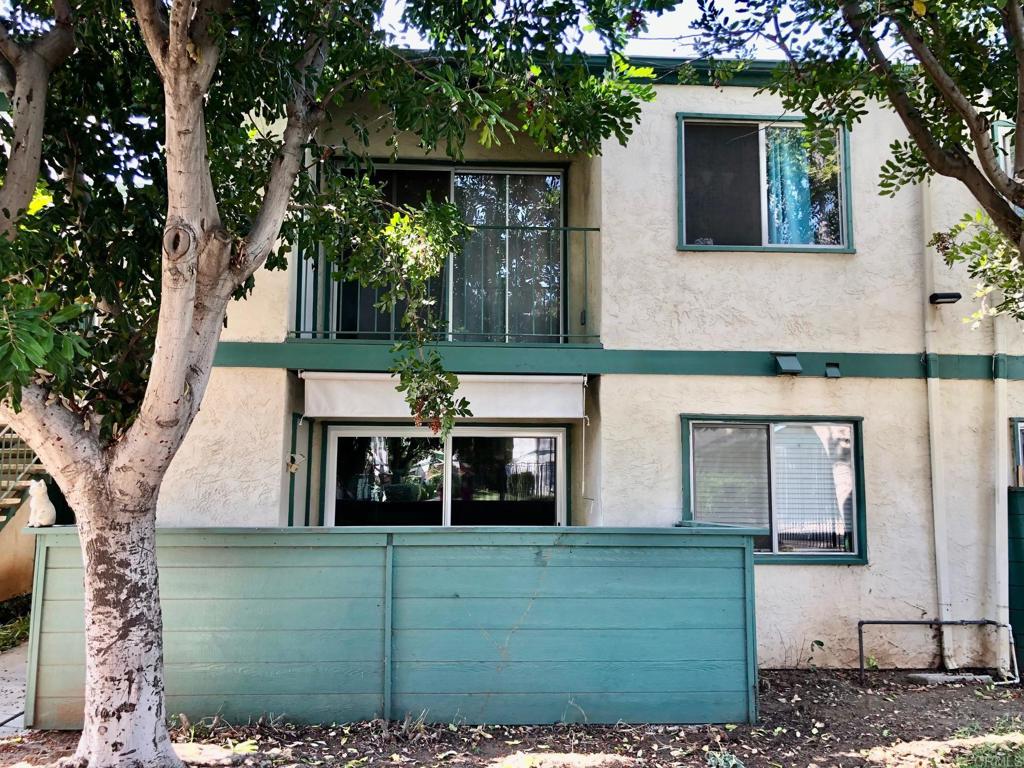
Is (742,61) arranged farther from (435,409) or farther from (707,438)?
(435,409)

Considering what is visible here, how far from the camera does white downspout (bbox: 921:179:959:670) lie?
6.87 m

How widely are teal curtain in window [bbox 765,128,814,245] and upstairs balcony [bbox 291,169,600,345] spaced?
1.86 m

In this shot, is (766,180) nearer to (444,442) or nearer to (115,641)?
(444,442)

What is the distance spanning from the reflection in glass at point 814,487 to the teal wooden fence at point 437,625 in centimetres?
177

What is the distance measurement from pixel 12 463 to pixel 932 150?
9908mm

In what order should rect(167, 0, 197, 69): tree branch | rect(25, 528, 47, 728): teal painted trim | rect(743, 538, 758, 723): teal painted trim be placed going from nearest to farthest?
rect(167, 0, 197, 69): tree branch, rect(25, 528, 47, 728): teal painted trim, rect(743, 538, 758, 723): teal painted trim

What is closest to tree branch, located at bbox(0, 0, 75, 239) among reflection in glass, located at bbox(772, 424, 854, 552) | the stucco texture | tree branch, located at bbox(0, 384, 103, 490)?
tree branch, located at bbox(0, 384, 103, 490)

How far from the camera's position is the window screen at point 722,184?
24.3ft

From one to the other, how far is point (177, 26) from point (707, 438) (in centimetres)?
546

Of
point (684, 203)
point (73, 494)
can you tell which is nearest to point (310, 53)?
point (73, 494)

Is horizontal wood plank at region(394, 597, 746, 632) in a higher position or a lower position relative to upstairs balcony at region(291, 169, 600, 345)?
lower

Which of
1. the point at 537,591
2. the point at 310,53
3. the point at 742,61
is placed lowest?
the point at 537,591

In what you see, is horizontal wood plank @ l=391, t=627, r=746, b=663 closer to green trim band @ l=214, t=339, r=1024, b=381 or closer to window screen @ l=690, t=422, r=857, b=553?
window screen @ l=690, t=422, r=857, b=553

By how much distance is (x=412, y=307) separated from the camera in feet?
17.6
